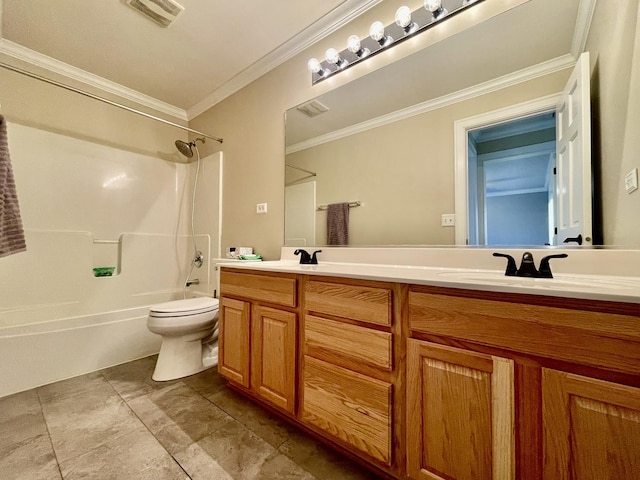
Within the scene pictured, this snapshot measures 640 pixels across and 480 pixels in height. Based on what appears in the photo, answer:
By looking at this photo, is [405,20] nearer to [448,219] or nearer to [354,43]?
[354,43]

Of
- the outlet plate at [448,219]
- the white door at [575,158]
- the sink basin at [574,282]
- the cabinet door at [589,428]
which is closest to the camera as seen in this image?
the cabinet door at [589,428]

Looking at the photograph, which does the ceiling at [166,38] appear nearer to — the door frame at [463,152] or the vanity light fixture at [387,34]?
the vanity light fixture at [387,34]

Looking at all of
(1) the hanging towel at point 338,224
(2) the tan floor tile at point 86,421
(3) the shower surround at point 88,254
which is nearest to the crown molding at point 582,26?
(1) the hanging towel at point 338,224

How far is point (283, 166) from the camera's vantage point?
204 centimetres

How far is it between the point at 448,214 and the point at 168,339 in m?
1.96

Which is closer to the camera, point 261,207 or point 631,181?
point 631,181

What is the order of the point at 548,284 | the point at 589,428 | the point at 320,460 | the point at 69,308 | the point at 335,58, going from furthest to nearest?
the point at 69,308 < the point at 335,58 < the point at 320,460 < the point at 548,284 < the point at 589,428

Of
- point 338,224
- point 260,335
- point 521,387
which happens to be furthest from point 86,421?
point 521,387

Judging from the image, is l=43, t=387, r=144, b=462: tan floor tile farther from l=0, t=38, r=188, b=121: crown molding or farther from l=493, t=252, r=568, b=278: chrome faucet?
l=0, t=38, r=188, b=121: crown molding

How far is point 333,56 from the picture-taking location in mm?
1712

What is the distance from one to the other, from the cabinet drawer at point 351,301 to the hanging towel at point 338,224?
23.7 inches

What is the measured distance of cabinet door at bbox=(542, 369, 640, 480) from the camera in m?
0.58

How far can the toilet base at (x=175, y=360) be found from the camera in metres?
1.80

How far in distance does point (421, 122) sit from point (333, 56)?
78cm
